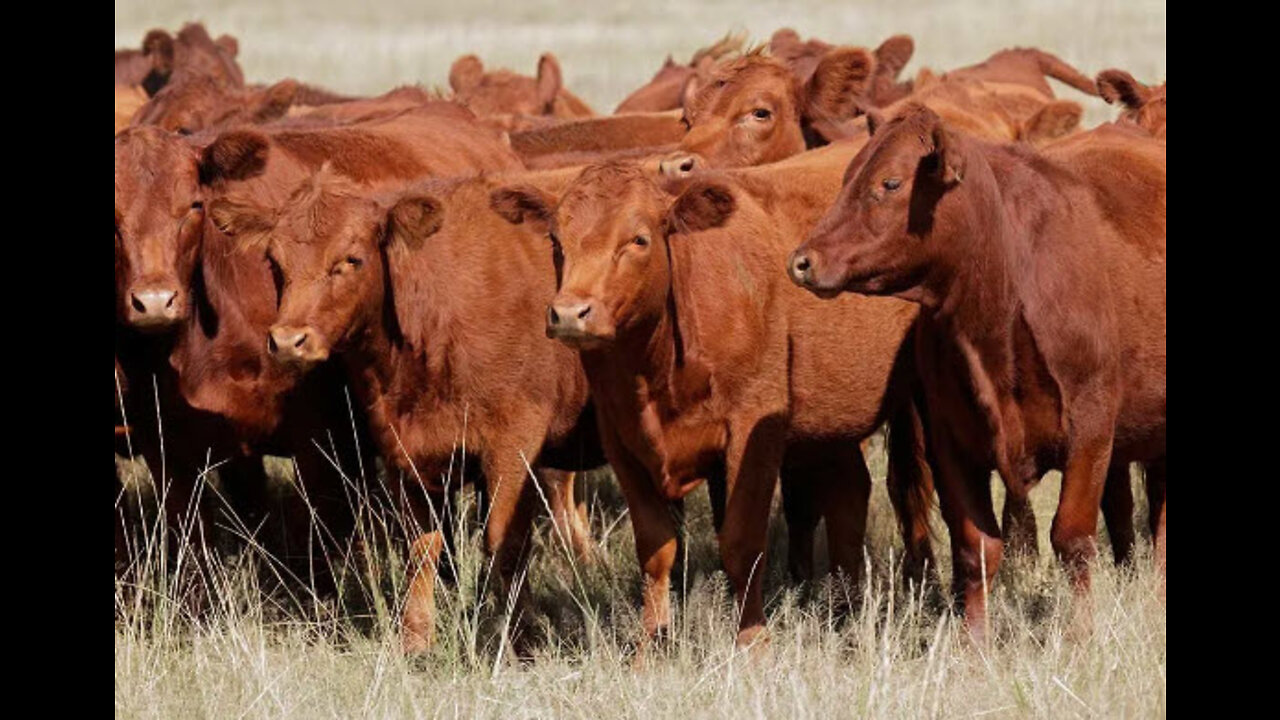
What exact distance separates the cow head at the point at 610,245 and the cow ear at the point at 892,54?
166 inches

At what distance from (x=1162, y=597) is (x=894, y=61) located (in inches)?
174

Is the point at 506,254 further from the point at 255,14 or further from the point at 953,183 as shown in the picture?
the point at 255,14

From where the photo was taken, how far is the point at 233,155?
24.4 ft

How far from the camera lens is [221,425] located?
25.0 ft

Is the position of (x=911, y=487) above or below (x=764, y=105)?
below

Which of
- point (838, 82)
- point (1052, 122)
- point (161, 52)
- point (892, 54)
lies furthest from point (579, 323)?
point (161, 52)

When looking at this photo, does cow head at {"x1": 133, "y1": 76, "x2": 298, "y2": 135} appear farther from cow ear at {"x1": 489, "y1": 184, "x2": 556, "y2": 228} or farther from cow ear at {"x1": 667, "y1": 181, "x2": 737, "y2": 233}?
cow ear at {"x1": 667, "y1": 181, "x2": 737, "y2": 233}

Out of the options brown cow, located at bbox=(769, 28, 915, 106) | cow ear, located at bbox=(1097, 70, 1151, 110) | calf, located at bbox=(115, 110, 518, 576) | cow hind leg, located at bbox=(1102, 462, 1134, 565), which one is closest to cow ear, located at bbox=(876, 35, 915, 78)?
brown cow, located at bbox=(769, 28, 915, 106)

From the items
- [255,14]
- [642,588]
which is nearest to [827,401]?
[642,588]

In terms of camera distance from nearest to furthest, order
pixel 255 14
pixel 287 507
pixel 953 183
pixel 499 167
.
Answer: pixel 953 183, pixel 287 507, pixel 499 167, pixel 255 14

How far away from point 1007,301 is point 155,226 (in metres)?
2.95

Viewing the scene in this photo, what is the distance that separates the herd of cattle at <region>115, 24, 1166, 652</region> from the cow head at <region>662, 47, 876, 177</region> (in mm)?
647

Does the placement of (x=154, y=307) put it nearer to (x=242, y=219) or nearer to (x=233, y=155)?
(x=242, y=219)

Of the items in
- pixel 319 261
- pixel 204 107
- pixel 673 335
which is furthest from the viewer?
pixel 204 107
